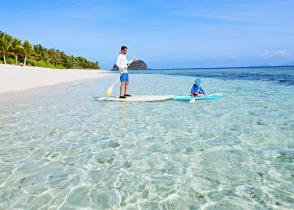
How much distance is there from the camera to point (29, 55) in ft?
219

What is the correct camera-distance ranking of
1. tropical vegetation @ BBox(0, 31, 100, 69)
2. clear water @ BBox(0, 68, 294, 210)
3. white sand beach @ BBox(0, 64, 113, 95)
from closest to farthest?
clear water @ BBox(0, 68, 294, 210) → white sand beach @ BBox(0, 64, 113, 95) → tropical vegetation @ BBox(0, 31, 100, 69)

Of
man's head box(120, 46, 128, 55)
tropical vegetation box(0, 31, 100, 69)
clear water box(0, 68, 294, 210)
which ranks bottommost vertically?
clear water box(0, 68, 294, 210)

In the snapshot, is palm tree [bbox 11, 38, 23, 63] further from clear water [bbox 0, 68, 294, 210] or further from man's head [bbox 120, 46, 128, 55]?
clear water [bbox 0, 68, 294, 210]

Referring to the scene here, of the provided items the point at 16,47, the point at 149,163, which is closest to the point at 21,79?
the point at 149,163

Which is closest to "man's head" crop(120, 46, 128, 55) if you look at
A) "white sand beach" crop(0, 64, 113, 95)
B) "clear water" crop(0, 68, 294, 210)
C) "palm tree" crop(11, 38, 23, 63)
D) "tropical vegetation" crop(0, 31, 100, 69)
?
"clear water" crop(0, 68, 294, 210)

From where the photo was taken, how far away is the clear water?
11.2ft

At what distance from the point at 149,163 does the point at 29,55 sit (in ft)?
243

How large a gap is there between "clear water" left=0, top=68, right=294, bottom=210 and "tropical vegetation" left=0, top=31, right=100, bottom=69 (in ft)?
200

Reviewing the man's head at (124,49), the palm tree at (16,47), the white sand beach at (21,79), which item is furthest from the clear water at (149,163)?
the palm tree at (16,47)

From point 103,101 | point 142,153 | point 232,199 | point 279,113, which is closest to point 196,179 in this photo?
point 232,199

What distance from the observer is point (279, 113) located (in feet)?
29.5

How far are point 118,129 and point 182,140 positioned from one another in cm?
229

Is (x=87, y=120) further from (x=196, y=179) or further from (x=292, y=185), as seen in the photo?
(x=292, y=185)

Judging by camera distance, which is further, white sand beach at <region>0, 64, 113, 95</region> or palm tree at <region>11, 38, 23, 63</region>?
palm tree at <region>11, 38, 23, 63</region>
